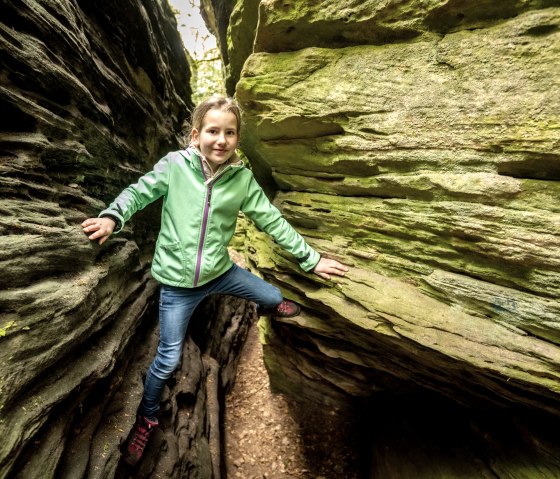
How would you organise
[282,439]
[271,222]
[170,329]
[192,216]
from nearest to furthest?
[192,216] < [170,329] < [271,222] < [282,439]

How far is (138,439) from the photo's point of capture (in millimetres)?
3842

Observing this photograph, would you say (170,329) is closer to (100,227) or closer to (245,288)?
(245,288)

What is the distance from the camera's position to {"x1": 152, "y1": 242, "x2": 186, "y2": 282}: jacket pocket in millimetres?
3639

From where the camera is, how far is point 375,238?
13.6ft

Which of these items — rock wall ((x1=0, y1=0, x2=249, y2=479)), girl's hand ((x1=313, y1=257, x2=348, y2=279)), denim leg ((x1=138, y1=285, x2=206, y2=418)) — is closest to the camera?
rock wall ((x1=0, y1=0, x2=249, y2=479))

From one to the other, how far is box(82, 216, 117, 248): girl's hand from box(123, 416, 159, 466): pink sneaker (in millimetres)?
2609

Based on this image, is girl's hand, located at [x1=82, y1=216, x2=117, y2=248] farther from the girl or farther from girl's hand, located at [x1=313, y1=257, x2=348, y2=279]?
girl's hand, located at [x1=313, y1=257, x2=348, y2=279]

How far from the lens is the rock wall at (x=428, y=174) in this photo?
2.94m

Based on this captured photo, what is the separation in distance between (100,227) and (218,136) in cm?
168

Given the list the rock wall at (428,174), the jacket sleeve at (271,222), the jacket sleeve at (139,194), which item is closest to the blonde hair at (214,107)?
the jacket sleeve at (139,194)

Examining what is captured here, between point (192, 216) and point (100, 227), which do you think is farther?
point (192, 216)

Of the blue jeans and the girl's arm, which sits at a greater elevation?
the girl's arm

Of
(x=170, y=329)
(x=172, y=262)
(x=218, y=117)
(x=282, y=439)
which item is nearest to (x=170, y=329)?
(x=170, y=329)

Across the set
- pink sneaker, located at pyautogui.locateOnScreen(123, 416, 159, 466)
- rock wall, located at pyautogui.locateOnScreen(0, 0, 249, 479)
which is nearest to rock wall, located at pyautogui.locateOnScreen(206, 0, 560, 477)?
A: rock wall, located at pyautogui.locateOnScreen(0, 0, 249, 479)
